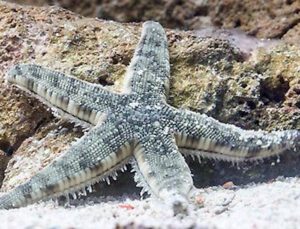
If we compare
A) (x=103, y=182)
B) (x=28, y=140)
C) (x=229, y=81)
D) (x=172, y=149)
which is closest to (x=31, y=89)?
(x=28, y=140)

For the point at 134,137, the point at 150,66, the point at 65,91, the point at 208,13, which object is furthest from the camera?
the point at 208,13

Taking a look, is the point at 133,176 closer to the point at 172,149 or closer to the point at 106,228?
the point at 172,149

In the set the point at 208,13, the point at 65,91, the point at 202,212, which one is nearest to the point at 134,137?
the point at 65,91

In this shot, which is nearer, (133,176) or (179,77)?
(133,176)

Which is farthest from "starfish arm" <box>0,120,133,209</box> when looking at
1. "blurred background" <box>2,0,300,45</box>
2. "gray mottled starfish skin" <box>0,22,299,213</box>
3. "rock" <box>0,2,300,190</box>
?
"blurred background" <box>2,0,300,45</box>

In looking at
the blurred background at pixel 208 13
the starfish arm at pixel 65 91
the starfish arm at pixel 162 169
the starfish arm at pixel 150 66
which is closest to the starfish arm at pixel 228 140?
the starfish arm at pixel 162 169

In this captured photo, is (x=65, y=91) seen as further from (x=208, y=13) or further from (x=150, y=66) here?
(x=208, y=13)

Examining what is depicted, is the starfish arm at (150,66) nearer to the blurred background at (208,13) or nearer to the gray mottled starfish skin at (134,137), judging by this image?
the gray mottled starfish skin at (134,137)
